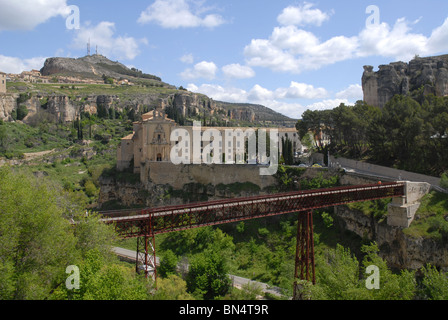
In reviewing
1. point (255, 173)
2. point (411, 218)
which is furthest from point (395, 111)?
point (255, 173)

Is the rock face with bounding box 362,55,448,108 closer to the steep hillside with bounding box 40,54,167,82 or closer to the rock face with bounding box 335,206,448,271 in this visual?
the rock face with bounding box 335,206,448,271

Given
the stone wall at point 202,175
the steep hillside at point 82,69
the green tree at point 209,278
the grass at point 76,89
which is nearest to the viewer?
the green tree at point 209,278

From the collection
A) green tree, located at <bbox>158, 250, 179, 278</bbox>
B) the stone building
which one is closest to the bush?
green tree, located at <bbox>158, 250, 179, 278</bbox>

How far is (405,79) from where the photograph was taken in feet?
188

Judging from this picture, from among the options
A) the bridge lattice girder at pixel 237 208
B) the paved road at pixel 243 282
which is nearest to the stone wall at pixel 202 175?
the paved road at pixel 243 282

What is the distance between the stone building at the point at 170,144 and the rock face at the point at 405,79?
24.9 metres

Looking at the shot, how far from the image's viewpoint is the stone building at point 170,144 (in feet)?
144

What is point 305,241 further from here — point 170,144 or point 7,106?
point 7,106

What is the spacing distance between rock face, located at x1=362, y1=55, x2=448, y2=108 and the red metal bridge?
36633mm

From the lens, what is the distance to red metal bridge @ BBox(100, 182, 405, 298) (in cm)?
1822

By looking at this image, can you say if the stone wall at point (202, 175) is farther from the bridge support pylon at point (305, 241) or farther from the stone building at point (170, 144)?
Answer: the bridge support pylon at point (305, 241)

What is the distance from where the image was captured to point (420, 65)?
198 ft

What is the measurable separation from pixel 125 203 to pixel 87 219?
89.1 feet
